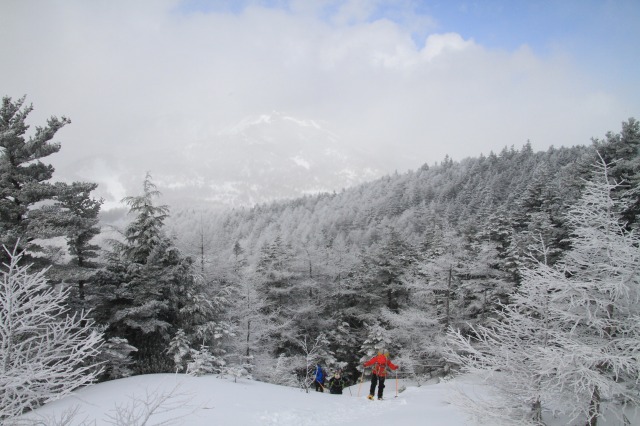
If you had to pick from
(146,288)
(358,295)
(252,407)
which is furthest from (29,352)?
(358,295)

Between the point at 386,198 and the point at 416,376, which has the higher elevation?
the point at 386,198

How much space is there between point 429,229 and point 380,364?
3921 cm

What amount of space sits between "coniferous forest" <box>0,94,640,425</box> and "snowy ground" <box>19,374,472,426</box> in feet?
4.15

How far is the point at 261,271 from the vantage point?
33094 millimetres

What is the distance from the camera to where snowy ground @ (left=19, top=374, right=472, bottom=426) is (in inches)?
344

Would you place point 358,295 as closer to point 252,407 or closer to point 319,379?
point 319,379

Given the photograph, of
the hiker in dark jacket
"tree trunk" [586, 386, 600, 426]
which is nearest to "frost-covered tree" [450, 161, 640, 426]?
"tree trunk" [586, 386, 600, 426]

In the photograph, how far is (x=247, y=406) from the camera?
32.8ft

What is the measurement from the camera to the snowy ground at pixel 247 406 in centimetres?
874

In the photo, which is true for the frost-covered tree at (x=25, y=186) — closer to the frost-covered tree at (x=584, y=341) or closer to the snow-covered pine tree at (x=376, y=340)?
the frost-covered tree at (x=584, y=341)

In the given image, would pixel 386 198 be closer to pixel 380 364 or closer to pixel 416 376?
pixel 416 376

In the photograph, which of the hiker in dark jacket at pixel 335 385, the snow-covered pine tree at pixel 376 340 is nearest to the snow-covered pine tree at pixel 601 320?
the hiker in dark jacket at pixel 335 385

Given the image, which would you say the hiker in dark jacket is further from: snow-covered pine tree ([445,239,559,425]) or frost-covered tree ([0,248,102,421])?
frost-covered tree ([0,248,102,421])

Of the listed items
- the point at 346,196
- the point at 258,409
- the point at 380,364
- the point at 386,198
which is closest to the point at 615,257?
the point at 380,364
